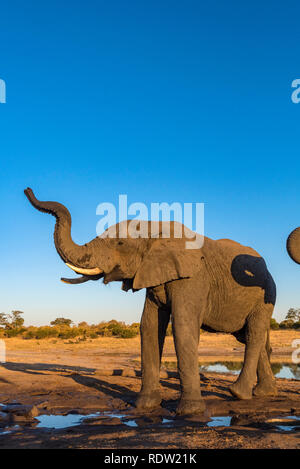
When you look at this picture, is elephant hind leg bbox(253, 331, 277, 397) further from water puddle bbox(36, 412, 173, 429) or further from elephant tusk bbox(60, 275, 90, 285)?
elephant tusk bbox(60, 275, 90, 285)

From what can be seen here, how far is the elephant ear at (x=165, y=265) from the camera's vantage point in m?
7.97

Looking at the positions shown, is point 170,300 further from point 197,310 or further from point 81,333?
point 81,333

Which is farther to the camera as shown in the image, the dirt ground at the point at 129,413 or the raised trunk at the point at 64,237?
the raised trunk at the point at 64,237

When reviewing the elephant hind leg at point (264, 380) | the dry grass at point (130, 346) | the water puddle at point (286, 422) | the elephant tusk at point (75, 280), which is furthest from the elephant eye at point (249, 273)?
the dry grass at point (130, 346)

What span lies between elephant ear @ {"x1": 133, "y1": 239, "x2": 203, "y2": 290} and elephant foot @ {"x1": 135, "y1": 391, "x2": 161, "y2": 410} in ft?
6.49

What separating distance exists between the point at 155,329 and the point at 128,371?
4690 millimetres

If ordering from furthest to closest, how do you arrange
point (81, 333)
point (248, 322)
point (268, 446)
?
point (81, 333), point (248, 322), point (268, 446)

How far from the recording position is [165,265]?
26.3ft

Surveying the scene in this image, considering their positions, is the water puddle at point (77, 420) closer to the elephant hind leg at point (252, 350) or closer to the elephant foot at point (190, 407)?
the elephant foot at point (190, 407)

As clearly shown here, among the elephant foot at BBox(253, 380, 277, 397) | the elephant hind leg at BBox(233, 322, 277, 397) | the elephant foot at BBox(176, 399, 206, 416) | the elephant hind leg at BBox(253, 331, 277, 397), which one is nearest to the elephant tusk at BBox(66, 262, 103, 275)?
the elephant foot at BBox(176, 399, 206, 416)

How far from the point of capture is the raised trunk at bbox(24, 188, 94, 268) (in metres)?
7.93

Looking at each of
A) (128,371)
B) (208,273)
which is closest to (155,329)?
(208,273)

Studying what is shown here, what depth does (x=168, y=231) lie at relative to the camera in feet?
28.4

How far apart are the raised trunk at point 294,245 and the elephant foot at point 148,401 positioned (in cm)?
353
